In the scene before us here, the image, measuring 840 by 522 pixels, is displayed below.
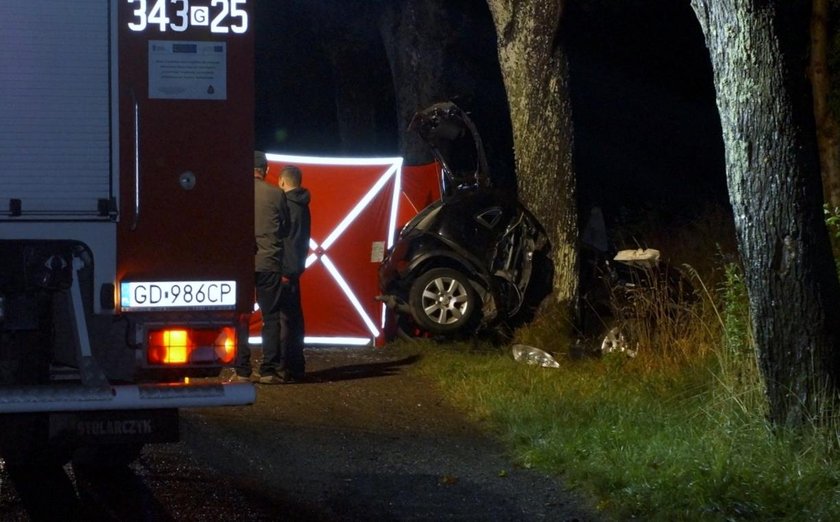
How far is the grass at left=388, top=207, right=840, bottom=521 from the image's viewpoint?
7098mm

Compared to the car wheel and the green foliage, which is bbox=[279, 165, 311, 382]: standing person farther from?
the green foliage

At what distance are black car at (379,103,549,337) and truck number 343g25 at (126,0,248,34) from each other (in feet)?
24.1

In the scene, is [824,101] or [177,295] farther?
[824,101]

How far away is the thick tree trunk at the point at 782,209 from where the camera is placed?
7773 millimetres

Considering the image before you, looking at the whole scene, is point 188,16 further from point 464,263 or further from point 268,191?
point 464,263

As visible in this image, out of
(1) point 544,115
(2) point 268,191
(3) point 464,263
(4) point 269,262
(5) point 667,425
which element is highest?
(1) point 544,115

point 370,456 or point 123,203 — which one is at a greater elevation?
point 123,203

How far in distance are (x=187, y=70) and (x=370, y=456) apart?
336 centimetres

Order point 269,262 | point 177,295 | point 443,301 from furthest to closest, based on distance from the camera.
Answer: point 443,301 → point 269,262 → point 177,295

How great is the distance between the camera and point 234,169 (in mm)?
6688

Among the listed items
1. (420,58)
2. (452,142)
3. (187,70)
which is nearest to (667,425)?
(187,70)

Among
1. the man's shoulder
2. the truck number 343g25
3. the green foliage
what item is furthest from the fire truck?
the man's shoulder

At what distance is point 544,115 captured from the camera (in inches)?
541

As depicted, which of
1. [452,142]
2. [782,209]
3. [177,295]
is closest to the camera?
[177,295]
